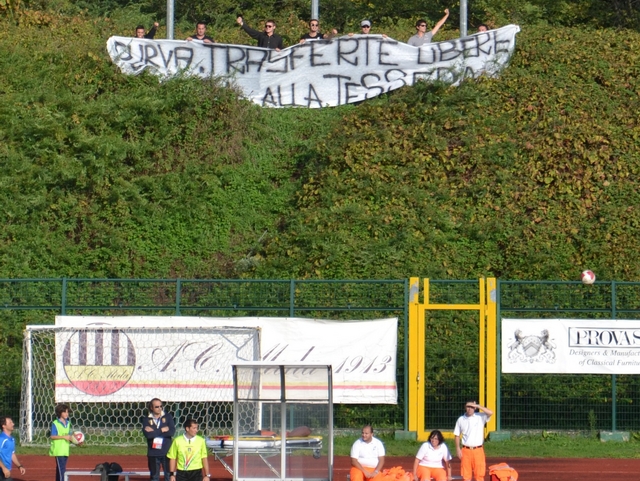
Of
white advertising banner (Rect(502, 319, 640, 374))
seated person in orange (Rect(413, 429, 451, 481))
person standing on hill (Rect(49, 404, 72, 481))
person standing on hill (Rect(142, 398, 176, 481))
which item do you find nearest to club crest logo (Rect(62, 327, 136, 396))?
person standing on hill (Rect(49, 404, 72, 481))

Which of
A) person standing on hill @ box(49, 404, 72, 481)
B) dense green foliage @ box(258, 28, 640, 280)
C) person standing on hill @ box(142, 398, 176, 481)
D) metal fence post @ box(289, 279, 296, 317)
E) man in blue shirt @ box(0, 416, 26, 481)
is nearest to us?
man in blue shirt @ box(0, 416, 26, 481)

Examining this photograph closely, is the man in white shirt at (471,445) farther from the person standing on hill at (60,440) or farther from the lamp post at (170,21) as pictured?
the lamp post at (170,21)

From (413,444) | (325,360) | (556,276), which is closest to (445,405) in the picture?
(413,444)

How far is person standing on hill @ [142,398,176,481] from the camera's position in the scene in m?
14.0

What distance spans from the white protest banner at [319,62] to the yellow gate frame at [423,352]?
7.71m

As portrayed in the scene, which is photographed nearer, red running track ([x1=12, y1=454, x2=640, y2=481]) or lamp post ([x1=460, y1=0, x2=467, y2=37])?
red running track ([x1=12, y1=454, x2=640, y2=481])

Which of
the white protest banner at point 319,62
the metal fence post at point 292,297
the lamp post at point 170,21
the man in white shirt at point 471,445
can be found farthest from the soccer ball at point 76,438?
the lamp post at point 170,21

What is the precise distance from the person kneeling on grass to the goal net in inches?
151

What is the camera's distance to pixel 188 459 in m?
13.4

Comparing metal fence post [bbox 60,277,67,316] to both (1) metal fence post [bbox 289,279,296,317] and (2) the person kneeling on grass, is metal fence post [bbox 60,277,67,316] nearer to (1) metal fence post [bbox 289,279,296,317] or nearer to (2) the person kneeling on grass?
(1) metal fence post [bbox 289,279,296,317]

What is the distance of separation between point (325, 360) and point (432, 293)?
7.84 feet

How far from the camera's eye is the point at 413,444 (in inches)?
688

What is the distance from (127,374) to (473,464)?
6417 mm

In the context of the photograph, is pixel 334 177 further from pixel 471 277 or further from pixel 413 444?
pixel 413 444
